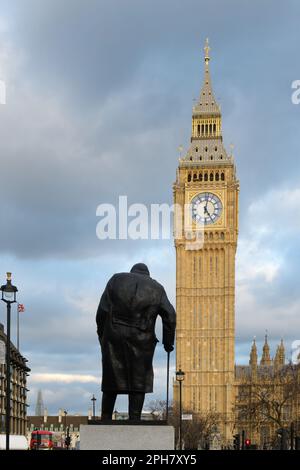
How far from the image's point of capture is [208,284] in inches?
5182

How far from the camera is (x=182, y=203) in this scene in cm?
13250

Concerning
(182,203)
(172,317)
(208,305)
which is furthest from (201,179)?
(172,317)

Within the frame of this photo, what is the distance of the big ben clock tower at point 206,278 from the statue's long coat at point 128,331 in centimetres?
11178

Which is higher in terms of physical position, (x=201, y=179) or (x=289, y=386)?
(x=201, y=179)

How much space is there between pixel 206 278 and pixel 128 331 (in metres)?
114

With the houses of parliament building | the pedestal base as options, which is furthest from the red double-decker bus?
the pedestal base

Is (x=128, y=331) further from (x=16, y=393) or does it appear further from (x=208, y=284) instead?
(x=208, y=284)

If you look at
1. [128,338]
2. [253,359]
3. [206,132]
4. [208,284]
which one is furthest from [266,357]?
[128,338]

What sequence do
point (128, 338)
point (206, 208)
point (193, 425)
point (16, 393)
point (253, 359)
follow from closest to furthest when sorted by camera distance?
point (128, 338)
point (193, 425)
point (16, 393)
point (206, 208)
point (253, 359)

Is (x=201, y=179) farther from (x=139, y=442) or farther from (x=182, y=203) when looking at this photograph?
(x=139, y=442)

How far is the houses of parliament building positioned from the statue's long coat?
11101 cm
